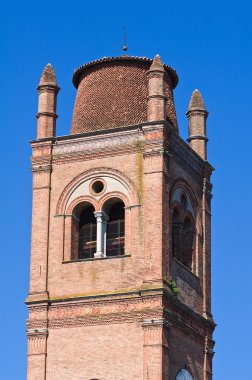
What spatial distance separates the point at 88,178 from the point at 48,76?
4467 millimetres

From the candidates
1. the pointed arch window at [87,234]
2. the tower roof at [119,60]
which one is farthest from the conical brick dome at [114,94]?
the pointed arch window at [87,234]

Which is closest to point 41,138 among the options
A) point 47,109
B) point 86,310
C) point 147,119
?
point 47,109

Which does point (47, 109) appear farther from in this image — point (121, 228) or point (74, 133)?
point (121, 228)

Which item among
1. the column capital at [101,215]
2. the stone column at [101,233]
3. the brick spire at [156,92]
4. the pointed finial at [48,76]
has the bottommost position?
the stone column at [101,233]

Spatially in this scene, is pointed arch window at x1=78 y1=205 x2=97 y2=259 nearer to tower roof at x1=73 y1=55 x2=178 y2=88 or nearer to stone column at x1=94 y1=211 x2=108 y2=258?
stone column at x1=94 y1=211 x2=108 y2=258

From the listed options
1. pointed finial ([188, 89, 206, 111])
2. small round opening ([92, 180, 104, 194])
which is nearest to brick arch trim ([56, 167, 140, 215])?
small round opening ([92, 180, 104, 194])

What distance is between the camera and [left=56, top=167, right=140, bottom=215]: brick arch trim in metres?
43.5

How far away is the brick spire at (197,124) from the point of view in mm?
47906

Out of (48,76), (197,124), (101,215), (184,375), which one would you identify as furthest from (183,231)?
(48,76)

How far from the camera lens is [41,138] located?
45.3 meters

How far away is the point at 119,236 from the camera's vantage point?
43594 millimetres

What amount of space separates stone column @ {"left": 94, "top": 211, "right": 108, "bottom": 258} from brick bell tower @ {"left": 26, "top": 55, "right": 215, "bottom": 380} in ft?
0.11

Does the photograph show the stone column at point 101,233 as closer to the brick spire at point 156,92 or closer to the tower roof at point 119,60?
the brick spire at point 156,92

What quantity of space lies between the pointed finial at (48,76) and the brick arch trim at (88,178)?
3.92 meters
